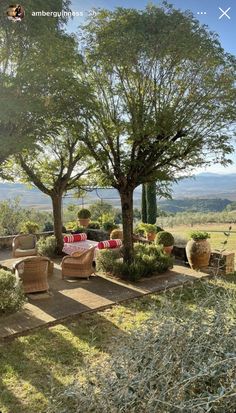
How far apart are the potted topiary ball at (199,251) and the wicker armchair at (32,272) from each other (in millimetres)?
5155

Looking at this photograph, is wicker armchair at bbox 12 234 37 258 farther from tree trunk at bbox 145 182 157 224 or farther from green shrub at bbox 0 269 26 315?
tree trunk at bbox 145 182 157 224

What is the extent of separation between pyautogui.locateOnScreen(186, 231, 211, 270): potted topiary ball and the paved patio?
0.40 meters

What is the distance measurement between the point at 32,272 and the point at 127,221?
3.73 meters

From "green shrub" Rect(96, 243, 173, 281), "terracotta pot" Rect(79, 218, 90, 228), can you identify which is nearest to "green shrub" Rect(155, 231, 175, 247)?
"green shrub" Rect(96, 243, 173, 281)

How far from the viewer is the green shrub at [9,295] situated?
7.30 m

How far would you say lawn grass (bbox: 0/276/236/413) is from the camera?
15.1ft

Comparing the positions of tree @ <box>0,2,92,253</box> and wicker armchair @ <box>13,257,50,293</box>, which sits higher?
Answer: tree @ <box>0,2,92,253</box>

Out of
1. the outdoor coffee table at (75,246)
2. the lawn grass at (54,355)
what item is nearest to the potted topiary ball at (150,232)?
the outdoor coffee table at (75,246)

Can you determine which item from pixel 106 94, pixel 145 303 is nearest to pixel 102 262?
pixel 145 303

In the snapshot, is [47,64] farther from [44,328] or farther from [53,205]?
[53,205]

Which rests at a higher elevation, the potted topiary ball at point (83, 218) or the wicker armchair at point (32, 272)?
the potted topiary ball at point (83, 218)

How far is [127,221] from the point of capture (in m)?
11.2

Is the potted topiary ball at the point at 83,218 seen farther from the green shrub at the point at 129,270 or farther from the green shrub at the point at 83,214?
the green shrub at the point at 129,270

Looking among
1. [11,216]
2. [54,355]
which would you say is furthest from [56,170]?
[54,355]
